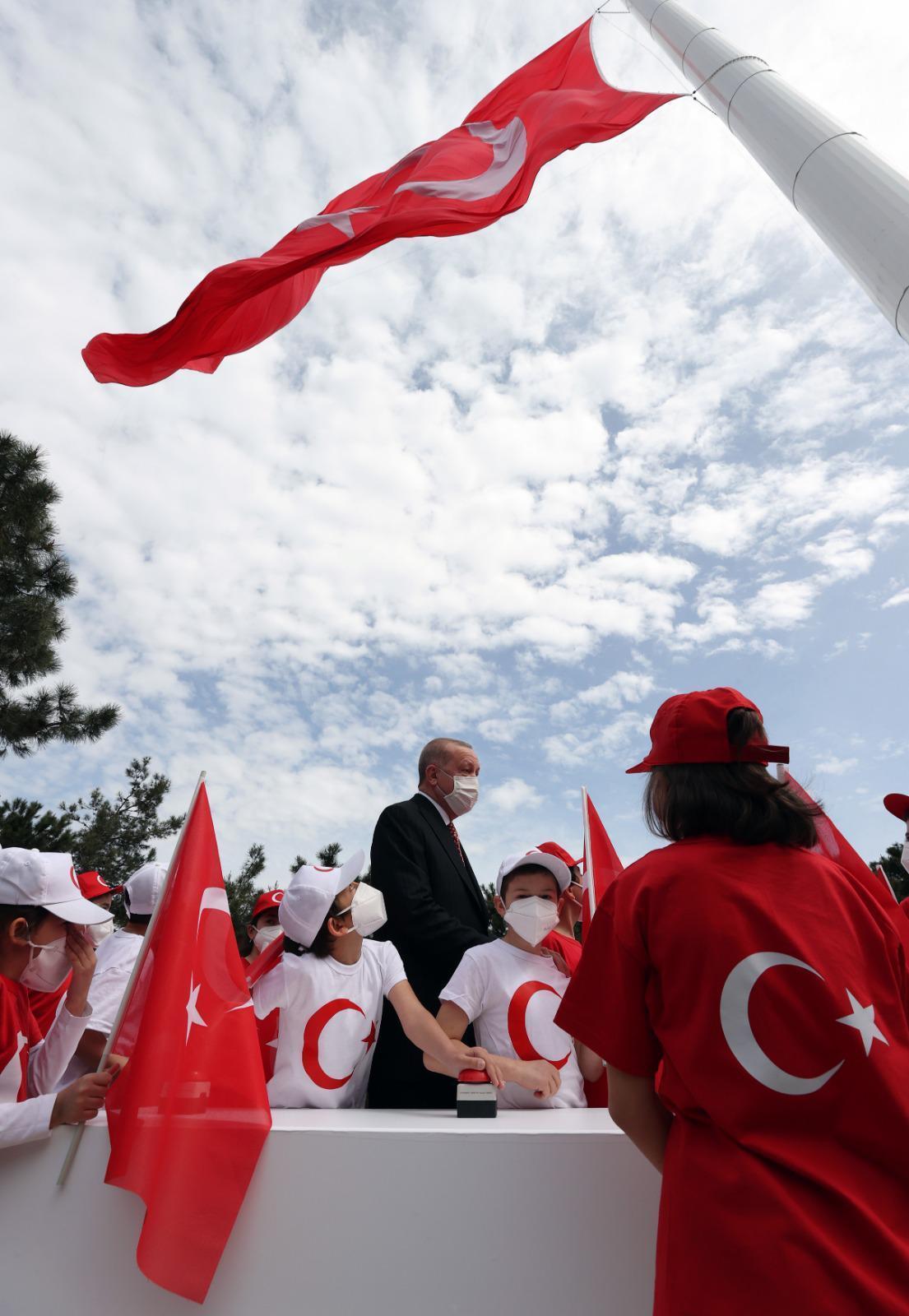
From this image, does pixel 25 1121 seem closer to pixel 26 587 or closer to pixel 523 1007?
pixel 523 1007

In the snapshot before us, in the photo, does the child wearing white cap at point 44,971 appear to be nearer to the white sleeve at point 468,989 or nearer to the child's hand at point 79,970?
the child's hand at point 79,970

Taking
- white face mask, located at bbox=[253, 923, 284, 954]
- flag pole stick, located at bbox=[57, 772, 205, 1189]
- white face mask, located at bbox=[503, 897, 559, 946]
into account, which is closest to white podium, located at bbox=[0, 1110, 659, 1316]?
flag pole stick, located at bbox=[57, 772, 205, 1189]

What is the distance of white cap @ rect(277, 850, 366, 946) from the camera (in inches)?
131

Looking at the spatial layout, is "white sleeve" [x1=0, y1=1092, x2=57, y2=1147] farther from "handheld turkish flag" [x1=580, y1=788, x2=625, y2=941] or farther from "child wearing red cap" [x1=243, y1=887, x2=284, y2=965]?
"child wearing red cap" [x1=243, y1=887, x2=284, y2=965]

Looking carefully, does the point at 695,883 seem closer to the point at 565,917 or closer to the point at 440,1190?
the point at 440,1190

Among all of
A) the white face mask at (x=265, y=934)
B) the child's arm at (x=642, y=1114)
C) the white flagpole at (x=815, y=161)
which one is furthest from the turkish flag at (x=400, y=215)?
the child's arm at (x=642, y=1114)

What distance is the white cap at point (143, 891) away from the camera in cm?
411

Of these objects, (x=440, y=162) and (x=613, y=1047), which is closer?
(x=613, y=1047)

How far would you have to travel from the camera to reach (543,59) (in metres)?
5.07

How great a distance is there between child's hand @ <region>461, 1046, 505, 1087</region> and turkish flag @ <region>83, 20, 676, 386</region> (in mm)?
3613

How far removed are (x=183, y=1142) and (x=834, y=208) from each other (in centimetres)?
374

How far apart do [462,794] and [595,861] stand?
1004mm

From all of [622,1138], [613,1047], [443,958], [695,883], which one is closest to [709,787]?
[695,883]

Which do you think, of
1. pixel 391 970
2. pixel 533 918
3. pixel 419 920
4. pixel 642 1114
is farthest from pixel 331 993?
pixel 642 1114
